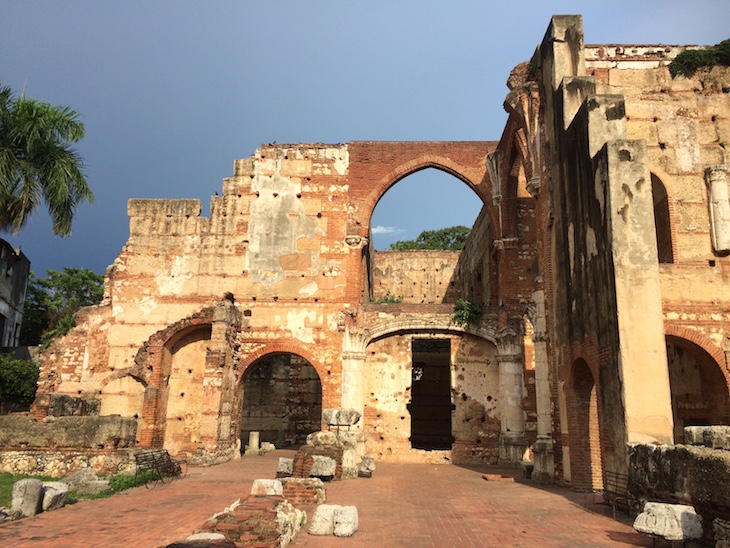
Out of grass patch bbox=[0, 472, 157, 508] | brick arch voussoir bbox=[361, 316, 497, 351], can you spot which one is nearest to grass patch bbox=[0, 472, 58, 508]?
grass patch bbox=[0, 472, 157, 508]

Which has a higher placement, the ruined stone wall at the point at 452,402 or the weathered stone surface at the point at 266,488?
the ruined stone wall at the point at 452,402

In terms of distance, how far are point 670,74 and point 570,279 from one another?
274 inches

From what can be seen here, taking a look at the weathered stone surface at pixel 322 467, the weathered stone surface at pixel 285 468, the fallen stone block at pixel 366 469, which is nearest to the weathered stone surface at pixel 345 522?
the weathered stone surface at pixel 322 467

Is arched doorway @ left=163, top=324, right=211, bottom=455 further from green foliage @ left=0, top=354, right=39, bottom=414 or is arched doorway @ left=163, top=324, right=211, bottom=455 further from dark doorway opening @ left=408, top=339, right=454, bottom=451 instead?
dark doorway opening @ left=408, top=339, right=454, bottom=451

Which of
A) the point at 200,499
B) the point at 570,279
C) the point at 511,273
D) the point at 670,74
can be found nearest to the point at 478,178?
the point at 511,273

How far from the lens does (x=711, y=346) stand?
1310cm

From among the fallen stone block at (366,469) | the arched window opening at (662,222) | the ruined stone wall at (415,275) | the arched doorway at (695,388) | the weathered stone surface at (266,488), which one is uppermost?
the ruined stone wall at (415,275)

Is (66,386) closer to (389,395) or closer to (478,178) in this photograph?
(389,395)

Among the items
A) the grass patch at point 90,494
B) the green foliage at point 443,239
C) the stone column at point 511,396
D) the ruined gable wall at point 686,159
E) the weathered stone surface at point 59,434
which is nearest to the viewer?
the grass patch at point 90,494

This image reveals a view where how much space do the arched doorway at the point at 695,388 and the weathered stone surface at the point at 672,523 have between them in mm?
7354

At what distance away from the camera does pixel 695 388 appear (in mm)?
14578

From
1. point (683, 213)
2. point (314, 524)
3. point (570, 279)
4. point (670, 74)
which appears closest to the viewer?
point (314, 524)

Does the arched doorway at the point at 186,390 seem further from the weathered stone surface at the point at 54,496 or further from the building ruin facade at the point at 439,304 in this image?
the weathered stone surface at the point at 54,496

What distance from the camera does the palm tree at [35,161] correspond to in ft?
49.0
